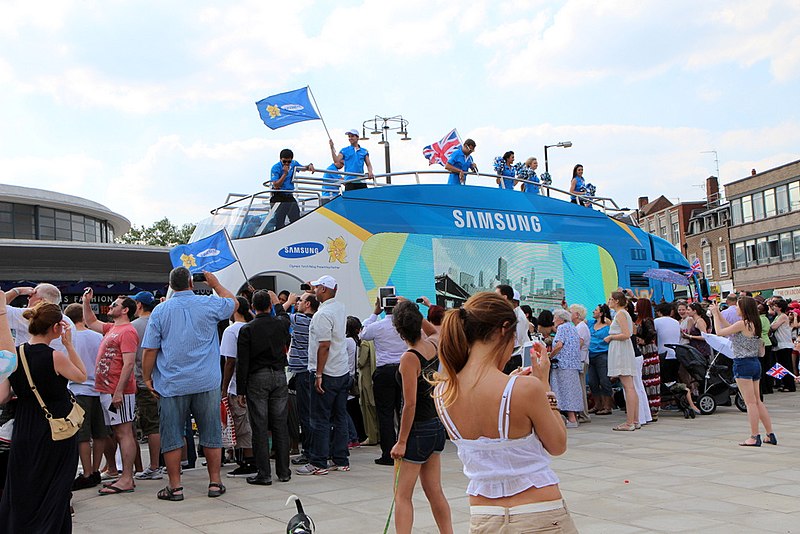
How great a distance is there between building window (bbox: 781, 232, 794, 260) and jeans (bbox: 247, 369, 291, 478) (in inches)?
2062

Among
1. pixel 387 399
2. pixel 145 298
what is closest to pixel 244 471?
pixel 387 399

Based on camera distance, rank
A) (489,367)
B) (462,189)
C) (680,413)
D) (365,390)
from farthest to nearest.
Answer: (462,189), (680,413), (365,390), (489,367)

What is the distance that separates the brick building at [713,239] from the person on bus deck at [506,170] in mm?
46249

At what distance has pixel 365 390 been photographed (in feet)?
34.5

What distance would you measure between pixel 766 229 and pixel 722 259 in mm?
6416

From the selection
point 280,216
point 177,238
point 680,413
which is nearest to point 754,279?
point 177,238

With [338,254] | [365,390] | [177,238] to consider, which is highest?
[177,238]

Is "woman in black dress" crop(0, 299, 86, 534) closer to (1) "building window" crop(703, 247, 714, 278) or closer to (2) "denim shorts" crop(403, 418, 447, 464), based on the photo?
(2) "denim shorts" crop(403, 418, 447, 464)

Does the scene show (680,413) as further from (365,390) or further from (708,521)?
(708,521)

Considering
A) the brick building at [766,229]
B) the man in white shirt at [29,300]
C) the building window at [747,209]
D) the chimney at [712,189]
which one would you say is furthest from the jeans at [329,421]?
the chimney at [712,189]

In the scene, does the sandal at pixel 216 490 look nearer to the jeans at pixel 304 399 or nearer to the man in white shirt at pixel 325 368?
the man in white shirt at pixel 325 368

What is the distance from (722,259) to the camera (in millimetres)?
61250

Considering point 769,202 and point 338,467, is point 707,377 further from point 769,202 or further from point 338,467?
point 769,202

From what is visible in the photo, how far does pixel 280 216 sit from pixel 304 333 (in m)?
3.66
